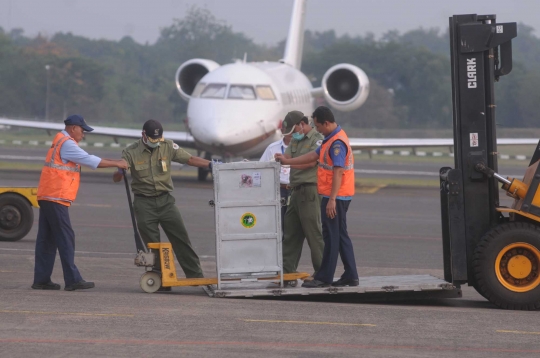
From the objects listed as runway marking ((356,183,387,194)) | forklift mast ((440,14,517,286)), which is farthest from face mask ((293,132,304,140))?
runway marking ((356,183,387,194))

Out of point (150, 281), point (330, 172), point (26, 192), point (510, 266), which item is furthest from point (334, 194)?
point (26, 192)

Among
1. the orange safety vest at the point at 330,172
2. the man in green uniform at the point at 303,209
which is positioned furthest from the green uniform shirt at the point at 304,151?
the orange safety vest at the point at 330,172

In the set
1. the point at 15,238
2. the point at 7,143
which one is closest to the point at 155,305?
the point at 15,238

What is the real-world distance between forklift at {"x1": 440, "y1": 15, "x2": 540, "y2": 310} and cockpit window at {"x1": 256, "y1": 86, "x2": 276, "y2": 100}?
1860cm

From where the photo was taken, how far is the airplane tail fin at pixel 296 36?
123ft

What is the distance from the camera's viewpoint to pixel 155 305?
9.15 metres

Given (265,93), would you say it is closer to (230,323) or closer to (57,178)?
(57,178)

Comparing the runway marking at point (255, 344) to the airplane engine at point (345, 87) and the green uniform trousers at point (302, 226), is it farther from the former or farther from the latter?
the airplane engine at point (345, 87)

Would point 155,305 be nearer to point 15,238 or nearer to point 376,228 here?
point 15,238

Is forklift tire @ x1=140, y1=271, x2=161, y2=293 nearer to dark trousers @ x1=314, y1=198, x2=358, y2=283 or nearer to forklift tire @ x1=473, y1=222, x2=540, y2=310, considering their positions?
dark trousers @ x1=314, y1=198, x2=358, y2=283

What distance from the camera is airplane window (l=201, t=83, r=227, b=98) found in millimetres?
27516

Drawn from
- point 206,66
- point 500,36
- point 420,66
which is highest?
point 420,66

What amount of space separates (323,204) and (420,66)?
177 ft

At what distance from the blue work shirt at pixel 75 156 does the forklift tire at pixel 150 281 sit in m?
1.20
